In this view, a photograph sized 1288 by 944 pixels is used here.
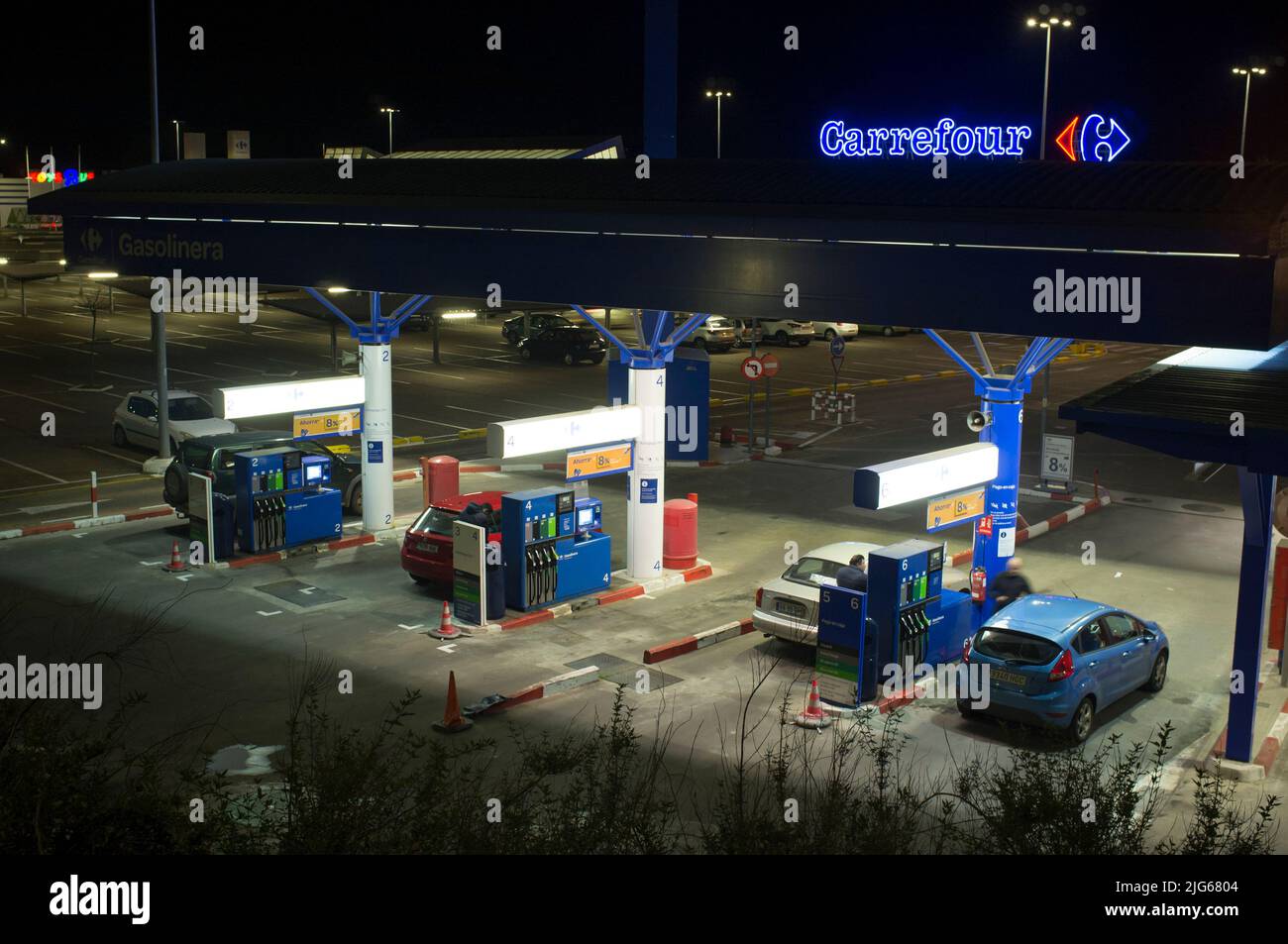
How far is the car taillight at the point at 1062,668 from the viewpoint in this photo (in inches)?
508

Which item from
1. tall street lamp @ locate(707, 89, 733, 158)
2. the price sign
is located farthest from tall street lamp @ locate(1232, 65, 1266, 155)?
tall street lamp @ locate(707, 89, 733, 158)

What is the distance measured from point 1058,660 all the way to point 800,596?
3622 mm

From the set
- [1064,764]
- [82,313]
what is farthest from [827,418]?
[82,313]

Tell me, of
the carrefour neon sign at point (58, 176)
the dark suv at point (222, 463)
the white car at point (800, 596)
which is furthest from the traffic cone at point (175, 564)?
the carrefour neon sign at point (58, 176)

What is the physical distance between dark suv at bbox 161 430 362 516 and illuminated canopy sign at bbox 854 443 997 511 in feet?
33.9

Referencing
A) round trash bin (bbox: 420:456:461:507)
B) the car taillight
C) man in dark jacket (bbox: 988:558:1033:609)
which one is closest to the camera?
the car taillight

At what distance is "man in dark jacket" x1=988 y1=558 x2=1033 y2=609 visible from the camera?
52.8ft

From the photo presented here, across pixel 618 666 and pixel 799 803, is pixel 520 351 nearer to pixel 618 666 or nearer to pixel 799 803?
pixel 618 666

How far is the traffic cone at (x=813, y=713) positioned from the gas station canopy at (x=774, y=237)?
13.2ft

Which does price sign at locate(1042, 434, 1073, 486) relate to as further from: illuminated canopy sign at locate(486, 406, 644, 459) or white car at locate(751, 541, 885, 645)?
illuminated canopy sign at locate(486, 406, 644, 459)

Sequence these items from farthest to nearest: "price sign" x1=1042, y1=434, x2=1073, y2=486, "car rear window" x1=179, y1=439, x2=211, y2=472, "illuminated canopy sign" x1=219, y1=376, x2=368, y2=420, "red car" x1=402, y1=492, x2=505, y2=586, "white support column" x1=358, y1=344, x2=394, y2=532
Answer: "price sign" x1=1042, y1=434, x2=1073, y2=486
"white support column" x1=358, y1=344, x2=394, y2=532
"car rear window" x1=179, y1=439, x2=211, y2=472
"illuminated canopy sign" x1=219, y1=376, x2=368, y2=420
"red car" x1=402, y1=492, x2=505, y2=586

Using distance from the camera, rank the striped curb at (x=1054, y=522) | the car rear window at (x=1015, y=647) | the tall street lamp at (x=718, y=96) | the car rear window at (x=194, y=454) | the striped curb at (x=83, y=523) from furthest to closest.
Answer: the tall street lamp at (x=718, y=96), the car rear window at (x=194, y=454), the striped curb at (x=83, y=523), the striped curb at (x=1054, y=522), the car rear window at (x=1015, y=647)

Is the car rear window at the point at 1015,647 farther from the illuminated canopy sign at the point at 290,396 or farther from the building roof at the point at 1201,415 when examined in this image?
the illuminated canopy sign at the point at 290,396

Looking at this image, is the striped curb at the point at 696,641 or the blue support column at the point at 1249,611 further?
the striped curb at the point at 696,641
